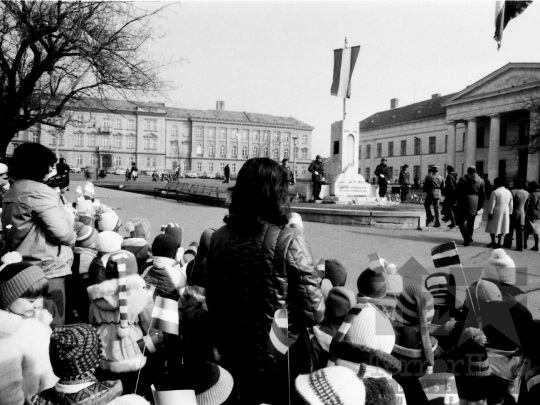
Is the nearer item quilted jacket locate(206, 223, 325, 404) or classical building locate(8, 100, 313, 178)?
quilted jacket locate(206, 223, 325, 404)

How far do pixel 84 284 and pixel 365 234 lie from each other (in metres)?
7.71

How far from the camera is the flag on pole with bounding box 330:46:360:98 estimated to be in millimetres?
18156

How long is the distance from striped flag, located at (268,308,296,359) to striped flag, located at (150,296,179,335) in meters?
0.51

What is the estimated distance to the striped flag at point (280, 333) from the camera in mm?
1991

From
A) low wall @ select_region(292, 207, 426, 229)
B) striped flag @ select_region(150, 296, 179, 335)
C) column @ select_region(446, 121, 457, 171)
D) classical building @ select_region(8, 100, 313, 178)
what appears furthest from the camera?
classical building @ select_region(8, 100, 313, 178)

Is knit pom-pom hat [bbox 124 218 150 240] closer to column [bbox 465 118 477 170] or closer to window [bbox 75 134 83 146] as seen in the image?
column [bbox 465 118 477 170]

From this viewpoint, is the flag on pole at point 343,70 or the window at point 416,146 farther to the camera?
the window at point 416,146

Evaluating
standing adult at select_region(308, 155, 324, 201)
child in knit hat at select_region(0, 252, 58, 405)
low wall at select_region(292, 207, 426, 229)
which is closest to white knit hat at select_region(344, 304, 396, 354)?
child in knit hat at select_region(0, 252, 58, 405)

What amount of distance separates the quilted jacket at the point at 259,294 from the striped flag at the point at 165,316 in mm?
217

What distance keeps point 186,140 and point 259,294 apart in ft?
312

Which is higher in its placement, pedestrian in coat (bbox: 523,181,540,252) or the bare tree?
the bare tree

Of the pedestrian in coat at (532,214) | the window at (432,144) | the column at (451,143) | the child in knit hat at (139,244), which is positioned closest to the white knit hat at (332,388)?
the child in knit hat at (139,244)

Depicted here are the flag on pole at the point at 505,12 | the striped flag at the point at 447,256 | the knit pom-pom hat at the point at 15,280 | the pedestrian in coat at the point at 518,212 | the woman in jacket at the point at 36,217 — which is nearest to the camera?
the knit pom-pom hat at the point at 15,280

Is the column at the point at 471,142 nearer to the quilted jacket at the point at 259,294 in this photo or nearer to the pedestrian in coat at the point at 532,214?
the pedestrian in coat at the point at 532,214
